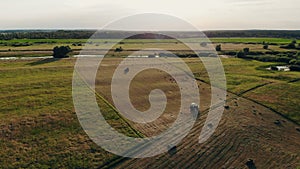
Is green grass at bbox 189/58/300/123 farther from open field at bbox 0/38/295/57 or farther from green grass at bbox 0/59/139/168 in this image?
open field at bbox 0/38/295/57

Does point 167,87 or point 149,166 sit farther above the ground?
point 167,87

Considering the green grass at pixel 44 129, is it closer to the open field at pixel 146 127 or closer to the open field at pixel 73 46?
the open field at pixel 146 127

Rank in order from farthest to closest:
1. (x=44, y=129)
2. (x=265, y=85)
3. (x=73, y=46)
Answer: (x=73, y=46)
(x=265, y=85)
(x=44, y=129)

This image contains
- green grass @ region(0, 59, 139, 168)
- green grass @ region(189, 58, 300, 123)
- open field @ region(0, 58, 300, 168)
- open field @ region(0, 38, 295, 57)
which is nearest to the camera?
green grass @ region(0, 59, 139, 168)

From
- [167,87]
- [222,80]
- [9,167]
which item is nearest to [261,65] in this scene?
[222,80]

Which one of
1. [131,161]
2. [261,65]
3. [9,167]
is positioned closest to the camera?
[9,167]

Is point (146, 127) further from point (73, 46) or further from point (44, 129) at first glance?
point (73, 46)

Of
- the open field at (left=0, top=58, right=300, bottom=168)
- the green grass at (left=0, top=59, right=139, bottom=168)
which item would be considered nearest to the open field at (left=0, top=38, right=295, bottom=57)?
the open field at (left=0, top=58, right=300, bottom=168)

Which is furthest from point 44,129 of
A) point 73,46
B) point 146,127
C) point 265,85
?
point 73,46

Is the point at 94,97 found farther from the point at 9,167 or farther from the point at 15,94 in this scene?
the point at 9,167
